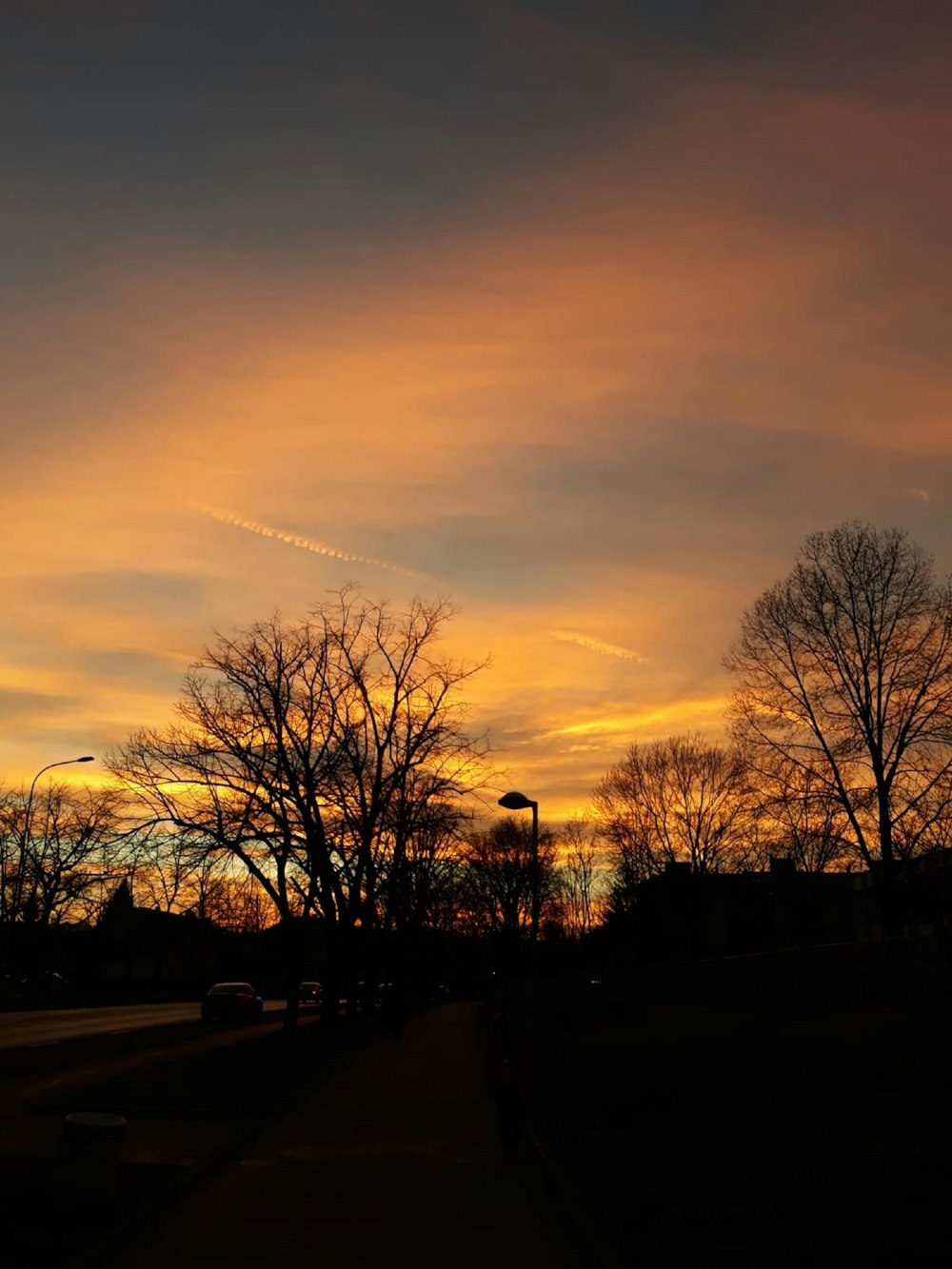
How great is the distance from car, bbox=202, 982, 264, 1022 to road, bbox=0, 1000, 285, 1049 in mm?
876

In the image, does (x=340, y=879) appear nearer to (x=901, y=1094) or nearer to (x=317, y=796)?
(x=317, y=796)

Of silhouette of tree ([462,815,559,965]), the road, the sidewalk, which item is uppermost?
silhouette of tree ([462,815,559,965])

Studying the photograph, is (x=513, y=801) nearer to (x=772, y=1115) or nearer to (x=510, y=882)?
(x=772, y=1115)

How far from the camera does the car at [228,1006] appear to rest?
2141 inches

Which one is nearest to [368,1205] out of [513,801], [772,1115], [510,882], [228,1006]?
[772,1115]

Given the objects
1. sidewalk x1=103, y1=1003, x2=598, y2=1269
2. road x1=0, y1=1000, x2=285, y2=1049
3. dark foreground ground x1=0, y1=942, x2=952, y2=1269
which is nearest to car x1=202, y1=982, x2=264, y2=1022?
road x1=0, y1=1000, x2=285, y2=1049

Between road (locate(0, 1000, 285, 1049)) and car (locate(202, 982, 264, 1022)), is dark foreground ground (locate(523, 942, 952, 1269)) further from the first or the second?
car (locate(202, 982, 264, 1022))

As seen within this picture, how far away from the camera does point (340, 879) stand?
43.2 meters

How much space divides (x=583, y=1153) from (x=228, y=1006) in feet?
139

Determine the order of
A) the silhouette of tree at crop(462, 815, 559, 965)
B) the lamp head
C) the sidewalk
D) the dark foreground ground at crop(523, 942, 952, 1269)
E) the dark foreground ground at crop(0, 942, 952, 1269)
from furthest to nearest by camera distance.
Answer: the silhouette of tree at crop(462, 815, 559, 965) → the lamp head → the dark foreground ground at crop(523, 942, 952, 1269) → the dark foreground ground at crop(0, 942, 952, 1269) → the sidewalk

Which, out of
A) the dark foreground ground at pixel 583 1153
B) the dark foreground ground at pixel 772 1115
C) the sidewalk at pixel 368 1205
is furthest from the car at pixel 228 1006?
the sidewalk at pixel 368 1205

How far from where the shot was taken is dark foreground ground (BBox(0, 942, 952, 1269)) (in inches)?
379

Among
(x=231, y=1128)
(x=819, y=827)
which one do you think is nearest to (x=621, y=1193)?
(x=231, y=1128)

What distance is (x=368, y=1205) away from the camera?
11.5 metres
